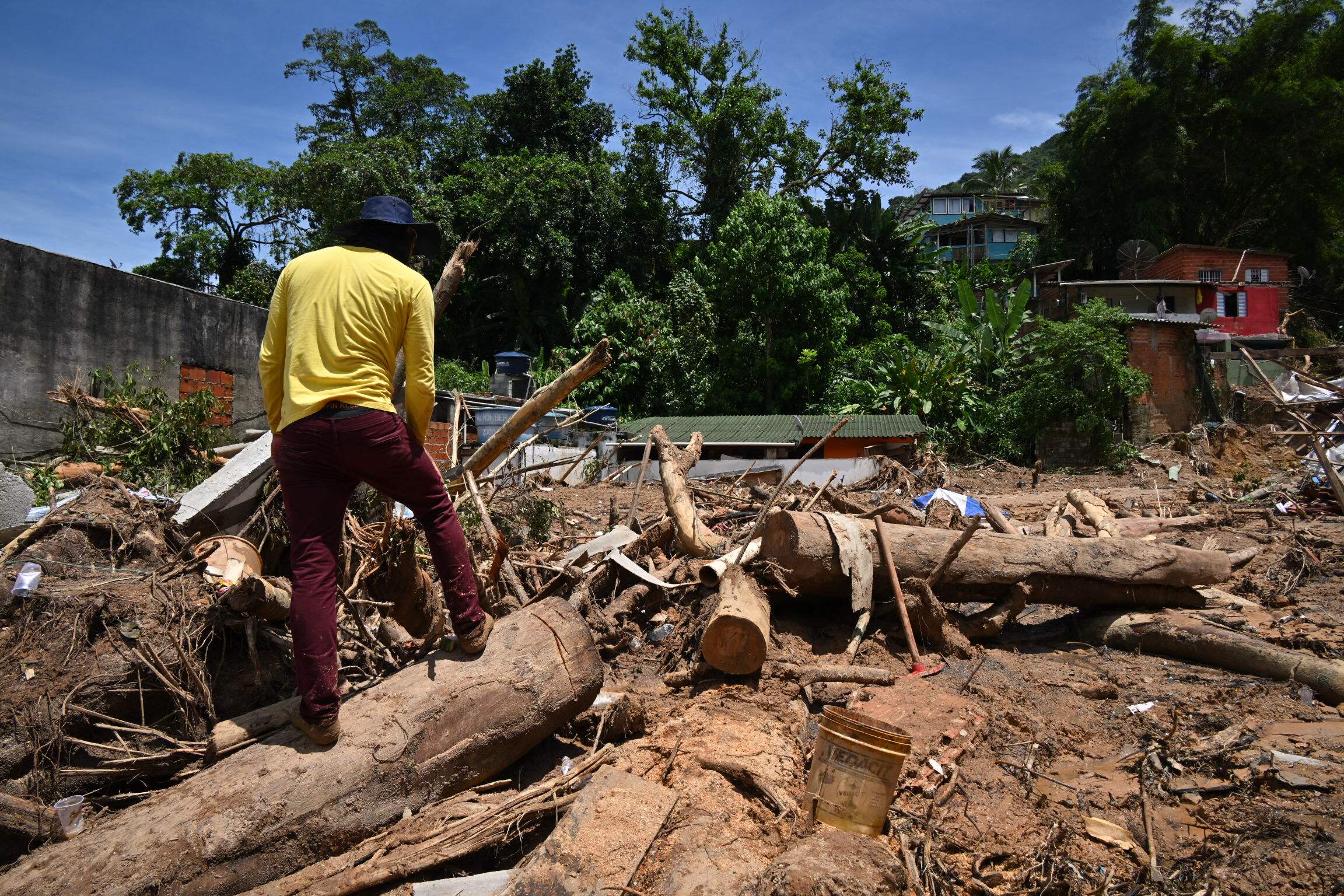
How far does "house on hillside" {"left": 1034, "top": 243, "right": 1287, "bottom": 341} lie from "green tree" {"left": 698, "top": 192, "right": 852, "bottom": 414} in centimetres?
981

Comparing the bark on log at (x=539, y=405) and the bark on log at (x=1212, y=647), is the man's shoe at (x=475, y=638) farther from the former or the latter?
the bark on log at (x=1212, y=647)

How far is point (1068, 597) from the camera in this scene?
580 centimetres

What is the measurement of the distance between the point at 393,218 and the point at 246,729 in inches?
79.7

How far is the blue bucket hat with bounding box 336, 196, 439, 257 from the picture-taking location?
3.08 m

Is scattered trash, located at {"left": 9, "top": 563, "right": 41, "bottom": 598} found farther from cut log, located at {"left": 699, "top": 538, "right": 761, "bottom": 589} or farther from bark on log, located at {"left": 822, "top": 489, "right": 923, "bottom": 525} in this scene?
bark on log, located at {"left": 822, "top": 489, "right": 923, "bottom": 525}

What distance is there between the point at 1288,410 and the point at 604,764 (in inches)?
277

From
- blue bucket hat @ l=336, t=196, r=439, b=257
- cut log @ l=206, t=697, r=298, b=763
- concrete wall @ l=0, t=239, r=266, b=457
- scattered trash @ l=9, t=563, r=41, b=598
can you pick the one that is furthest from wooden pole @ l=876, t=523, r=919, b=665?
concrete wall @ l=0, t=239, r=266, b=457

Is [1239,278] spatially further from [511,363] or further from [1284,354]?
[511,363]

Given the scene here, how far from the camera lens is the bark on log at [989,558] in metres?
5.03

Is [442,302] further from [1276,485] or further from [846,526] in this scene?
[1276,485]

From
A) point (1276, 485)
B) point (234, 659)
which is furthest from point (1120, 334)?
point (234, 659)

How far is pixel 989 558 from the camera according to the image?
5492 millimetres

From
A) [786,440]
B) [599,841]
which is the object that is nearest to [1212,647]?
[599,841]

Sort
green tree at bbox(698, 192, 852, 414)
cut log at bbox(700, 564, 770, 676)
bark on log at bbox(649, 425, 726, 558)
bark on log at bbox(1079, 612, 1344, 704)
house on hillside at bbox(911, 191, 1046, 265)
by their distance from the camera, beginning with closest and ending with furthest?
cut log at bbox(700, 564, 770, 676) < bark on log at bbox(1079, 612, 1344, 704) < bark on log at bbox(649, 425, 726, 558) < green tree at bbox(698, 192, 852, 414) < house on hillside at bbox(911, 191, 1046, 265)
